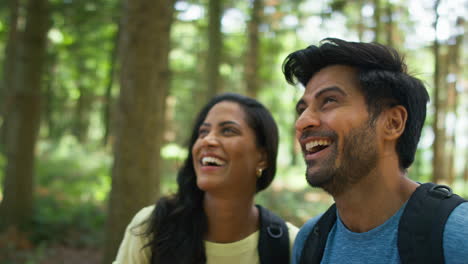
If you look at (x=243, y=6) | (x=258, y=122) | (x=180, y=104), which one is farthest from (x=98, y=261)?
(x=180, y=104)

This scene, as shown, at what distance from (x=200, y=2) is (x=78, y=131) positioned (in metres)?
13.2

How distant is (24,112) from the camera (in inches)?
360

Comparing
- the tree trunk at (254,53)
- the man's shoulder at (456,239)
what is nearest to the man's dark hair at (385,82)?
the man's shoulder at (456,239)

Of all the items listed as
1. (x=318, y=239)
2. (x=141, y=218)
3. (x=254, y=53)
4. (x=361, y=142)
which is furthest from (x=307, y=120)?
(x=254, y=53)

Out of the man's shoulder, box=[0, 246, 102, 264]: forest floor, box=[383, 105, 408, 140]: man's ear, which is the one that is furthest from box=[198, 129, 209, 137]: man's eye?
box=[0, 246, 102, 264]: forest floor

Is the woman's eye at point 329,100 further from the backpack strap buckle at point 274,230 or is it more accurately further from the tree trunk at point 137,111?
the tree trunk at point 137,111

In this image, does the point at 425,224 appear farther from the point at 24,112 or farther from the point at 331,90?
the point at 24,112

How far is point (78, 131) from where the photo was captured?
24.1 metres

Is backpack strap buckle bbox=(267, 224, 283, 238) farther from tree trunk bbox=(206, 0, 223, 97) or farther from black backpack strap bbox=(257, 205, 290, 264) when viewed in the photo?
tree trunk bbox=(206, 0, 223, 97)

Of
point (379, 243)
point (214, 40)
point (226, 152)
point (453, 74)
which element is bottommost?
point (379, 243)

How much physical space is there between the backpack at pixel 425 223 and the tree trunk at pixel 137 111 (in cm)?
380

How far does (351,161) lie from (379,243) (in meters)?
0.46

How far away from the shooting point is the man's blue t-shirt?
1.81m

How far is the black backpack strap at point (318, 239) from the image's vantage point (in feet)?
7.91
